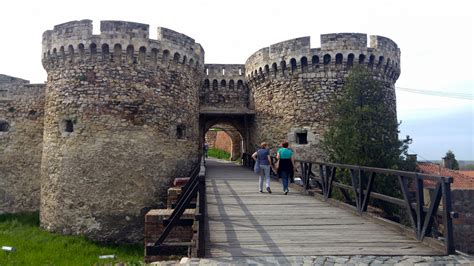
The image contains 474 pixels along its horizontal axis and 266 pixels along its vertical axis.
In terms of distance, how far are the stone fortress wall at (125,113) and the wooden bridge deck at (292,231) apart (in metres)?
5.26

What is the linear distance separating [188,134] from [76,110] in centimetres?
398

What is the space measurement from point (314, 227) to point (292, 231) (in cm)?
45

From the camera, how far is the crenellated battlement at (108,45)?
11.7 metres

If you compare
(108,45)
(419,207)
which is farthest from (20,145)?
(419,207)

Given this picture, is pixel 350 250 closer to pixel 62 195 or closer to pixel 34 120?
pixel 62 195

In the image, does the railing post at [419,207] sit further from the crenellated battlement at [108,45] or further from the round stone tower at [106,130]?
the crenellated battlement at [108,45]

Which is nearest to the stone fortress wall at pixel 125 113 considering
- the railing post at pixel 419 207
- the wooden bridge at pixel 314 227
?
the wooden bridge at pixel 314 227

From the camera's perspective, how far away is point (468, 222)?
750 centimetres

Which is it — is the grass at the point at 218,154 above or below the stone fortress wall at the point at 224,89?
below

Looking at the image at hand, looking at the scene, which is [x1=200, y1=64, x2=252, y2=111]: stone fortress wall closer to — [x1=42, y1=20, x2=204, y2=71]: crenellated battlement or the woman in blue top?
[x1=42, y1=20, x2=204, y2=71]: crenellated battlement

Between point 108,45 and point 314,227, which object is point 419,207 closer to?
point 314,227

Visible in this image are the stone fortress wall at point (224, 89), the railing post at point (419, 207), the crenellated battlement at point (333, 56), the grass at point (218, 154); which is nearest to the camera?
the railing post at point (419, 207)

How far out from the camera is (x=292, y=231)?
5.08 metres

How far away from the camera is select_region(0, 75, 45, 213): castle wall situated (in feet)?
47.3
